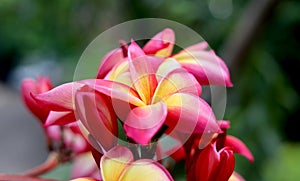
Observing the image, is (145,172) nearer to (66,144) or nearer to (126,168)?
(126,168)

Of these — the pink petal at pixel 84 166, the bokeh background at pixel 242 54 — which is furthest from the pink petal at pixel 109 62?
the bokeh background at pixel 242 54

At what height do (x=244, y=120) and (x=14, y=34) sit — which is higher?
(x=244, y=120)

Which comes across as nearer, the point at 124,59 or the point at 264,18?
the point at 124,59

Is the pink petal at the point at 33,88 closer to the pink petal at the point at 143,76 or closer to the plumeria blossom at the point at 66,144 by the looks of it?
the plumeria blossom at the point at 66,144

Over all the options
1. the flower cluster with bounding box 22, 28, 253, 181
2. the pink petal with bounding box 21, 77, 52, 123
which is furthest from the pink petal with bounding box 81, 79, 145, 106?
the pink petal with bounding box 21, 77, 52, 123

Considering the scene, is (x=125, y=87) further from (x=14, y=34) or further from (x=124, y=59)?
(x=14, y=34)

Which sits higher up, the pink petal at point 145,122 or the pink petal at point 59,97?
the pink petal at point 59,97

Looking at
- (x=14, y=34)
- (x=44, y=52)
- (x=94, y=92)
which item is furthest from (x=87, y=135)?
(x=14, y=34)
